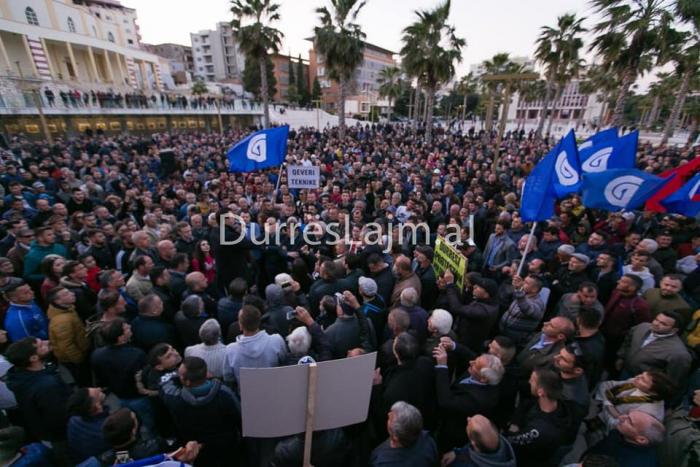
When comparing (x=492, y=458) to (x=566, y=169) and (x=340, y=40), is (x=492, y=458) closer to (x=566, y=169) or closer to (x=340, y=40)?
(x=566, y=169)

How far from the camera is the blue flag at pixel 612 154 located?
5.67 meters

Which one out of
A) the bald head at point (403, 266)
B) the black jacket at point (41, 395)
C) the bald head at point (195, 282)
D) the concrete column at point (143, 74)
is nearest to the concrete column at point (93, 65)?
the concrete column at point (143, 74)

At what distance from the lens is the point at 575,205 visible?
7070 mm

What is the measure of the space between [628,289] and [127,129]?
35.9 m

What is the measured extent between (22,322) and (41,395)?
1.38 metres

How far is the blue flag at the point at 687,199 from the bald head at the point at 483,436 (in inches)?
190

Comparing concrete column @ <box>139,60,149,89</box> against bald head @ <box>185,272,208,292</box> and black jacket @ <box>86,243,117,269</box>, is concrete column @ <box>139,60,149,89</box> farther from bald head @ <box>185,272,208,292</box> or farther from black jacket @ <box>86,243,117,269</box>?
bald head @ <box>185,272,208,292</box>

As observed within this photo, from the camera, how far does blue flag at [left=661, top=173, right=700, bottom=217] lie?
4426 mm

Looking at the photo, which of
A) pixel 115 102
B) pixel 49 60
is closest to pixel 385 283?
pixel 115 102

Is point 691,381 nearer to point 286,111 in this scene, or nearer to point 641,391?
point 641,391

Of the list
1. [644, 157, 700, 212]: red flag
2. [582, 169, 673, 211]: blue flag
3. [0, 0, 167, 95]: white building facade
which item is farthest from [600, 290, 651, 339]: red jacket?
[0, 0, 167, 95]: white building facade

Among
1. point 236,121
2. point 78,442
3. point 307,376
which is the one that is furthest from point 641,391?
point 236,121

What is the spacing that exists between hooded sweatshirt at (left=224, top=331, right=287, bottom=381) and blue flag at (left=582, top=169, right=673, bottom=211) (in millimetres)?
5034

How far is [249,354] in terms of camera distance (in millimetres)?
2762
